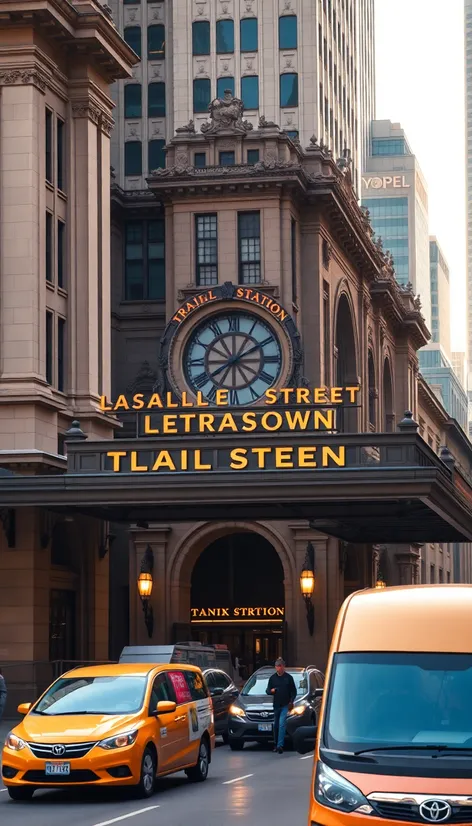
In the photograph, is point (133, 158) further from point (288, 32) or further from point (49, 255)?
point (49, 255)

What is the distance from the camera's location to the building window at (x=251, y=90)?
76.1 metres

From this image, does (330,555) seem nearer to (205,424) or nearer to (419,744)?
(205,424)

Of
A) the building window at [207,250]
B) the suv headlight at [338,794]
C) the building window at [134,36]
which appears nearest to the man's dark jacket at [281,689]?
the suv headlight at [338,794]

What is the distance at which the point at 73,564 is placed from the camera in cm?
4712

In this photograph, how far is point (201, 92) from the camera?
7644 centimetres

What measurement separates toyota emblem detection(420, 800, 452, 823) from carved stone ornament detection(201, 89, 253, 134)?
49.1 meters

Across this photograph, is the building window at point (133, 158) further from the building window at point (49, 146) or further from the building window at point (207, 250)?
the building window at point (49, 146)

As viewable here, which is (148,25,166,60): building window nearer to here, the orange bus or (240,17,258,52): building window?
(240,17,258,52): building window

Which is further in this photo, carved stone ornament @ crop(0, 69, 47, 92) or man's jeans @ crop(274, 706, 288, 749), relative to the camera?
carved stone ornament @ crop(0, 69, 47, 92)

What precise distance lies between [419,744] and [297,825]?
20.7 ft

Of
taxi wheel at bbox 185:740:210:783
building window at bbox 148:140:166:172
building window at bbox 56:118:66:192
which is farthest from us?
building window at bbox 148:140:166:172

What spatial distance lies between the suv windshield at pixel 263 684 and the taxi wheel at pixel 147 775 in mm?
11756

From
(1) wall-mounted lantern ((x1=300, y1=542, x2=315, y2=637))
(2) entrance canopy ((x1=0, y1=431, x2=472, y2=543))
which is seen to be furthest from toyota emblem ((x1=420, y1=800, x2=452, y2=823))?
(1) wall-mounted lantern ((x1=300, y1=542, x2=315, y2=637))

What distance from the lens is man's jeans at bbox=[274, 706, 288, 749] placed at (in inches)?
1147
